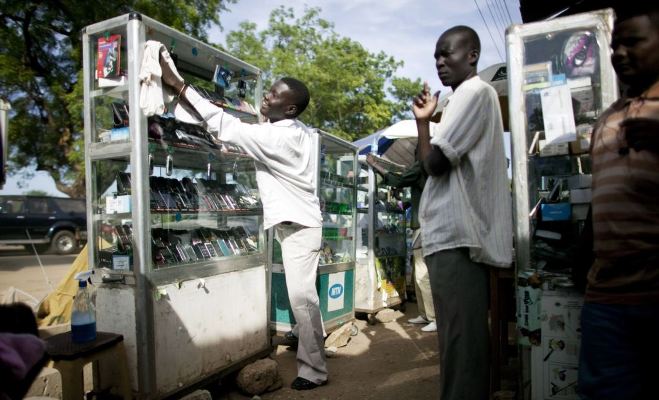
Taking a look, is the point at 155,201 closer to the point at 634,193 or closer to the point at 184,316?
the point at 184,316

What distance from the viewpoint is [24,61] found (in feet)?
45.7

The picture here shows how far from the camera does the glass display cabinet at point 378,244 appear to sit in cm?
543

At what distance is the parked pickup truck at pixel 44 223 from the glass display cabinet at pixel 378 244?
38.4 feet

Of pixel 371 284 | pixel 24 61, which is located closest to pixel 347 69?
pixel 24 61

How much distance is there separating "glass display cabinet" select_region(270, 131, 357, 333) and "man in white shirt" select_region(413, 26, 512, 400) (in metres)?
2.31

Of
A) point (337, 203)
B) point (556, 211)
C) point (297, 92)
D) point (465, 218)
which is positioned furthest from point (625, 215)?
point (337, 203)

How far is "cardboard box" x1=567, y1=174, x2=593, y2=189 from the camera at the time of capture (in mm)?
2406

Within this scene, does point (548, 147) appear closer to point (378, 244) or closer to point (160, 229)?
point (160, 229)

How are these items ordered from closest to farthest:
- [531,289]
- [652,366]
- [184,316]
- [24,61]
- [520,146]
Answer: [652,366], [531,289], [520,146], [184,316], [24,61]

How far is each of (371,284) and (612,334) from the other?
3939 millimetres

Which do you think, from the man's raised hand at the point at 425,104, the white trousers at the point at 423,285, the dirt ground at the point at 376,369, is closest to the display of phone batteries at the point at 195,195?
the dirt ground at the point at 376,369

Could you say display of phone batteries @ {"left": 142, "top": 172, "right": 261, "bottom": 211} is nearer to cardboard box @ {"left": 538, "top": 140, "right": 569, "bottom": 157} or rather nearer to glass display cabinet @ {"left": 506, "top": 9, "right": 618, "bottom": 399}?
glass display cabinet @ {"left": 506, "top": 9, "right": 618, "bottom": 399}

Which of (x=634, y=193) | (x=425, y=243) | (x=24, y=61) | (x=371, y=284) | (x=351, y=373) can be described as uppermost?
(x=24, y=61)

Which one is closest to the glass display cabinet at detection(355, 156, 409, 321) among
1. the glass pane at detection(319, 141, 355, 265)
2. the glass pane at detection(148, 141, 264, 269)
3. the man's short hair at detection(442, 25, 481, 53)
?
the glass pane at detection(319, 141, 355, 265)
